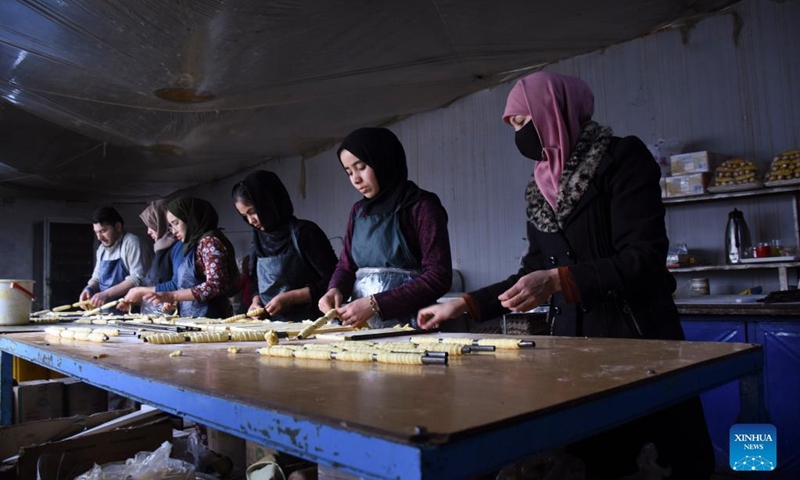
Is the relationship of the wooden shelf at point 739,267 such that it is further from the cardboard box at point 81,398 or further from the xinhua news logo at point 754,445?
the cardboard box at point 81,398

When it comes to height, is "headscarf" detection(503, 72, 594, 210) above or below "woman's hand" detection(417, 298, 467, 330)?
above

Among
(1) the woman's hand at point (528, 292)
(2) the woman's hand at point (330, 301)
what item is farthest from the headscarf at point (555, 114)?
(2) the woman's hand at point (330, 301)

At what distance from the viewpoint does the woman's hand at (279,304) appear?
303 centimetres

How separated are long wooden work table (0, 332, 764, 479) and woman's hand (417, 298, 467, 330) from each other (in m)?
0.41

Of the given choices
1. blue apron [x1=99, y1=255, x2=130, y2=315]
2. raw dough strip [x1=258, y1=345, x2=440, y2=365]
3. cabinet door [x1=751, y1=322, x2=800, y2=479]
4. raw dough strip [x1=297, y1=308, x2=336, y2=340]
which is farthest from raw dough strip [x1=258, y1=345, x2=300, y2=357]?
blue apron [x1=99, y1=255, x2=130, y2=315]

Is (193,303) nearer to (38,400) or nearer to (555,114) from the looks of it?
(38,400)

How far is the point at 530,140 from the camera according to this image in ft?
6.20

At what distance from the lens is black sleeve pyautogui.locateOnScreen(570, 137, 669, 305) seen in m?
1.56

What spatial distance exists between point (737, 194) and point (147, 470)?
3.85 m

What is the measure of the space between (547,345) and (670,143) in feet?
11.3

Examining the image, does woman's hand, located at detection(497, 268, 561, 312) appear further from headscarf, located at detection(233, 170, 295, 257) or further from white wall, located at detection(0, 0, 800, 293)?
white wall, located at detection(0, 0, 800, 293)

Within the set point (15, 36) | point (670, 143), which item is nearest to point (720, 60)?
point (670, 143)

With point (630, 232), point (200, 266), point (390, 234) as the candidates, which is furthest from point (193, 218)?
point (630, 232)

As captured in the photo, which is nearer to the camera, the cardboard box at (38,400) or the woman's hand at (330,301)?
the woman's hand at (330,301)
